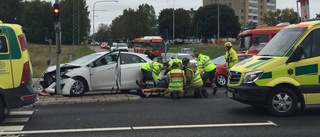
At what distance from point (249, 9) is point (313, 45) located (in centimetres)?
14028

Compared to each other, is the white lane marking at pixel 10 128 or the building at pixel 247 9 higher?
Answer: the building at pixel 247 9

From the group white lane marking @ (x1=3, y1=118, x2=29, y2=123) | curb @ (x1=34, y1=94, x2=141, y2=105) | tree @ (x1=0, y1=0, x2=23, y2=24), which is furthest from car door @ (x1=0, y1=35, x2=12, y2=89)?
tree @ (x1=0, y1=0, x2=23, y2=24)

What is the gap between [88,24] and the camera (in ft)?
302

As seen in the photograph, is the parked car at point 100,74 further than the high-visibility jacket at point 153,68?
No

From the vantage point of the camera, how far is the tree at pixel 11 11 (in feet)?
376

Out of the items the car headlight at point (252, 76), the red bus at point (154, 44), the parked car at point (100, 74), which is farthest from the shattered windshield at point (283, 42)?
the red bus at point (154, 44)

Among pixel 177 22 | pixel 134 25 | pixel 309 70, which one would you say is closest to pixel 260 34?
pixel 309 70

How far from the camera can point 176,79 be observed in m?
13.1

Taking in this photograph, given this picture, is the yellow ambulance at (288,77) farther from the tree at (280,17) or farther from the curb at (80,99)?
the tree at (280,17)

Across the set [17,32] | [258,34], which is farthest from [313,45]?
[258,34]

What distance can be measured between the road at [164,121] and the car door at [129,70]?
5.65ft

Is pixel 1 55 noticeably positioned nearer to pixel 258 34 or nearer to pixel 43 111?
pixel 43 111

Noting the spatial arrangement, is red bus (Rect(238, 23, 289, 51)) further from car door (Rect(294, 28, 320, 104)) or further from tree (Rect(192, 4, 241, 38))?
tree (Rect(192, 4, 241, 38))

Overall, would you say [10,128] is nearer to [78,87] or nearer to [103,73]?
[78,87]
